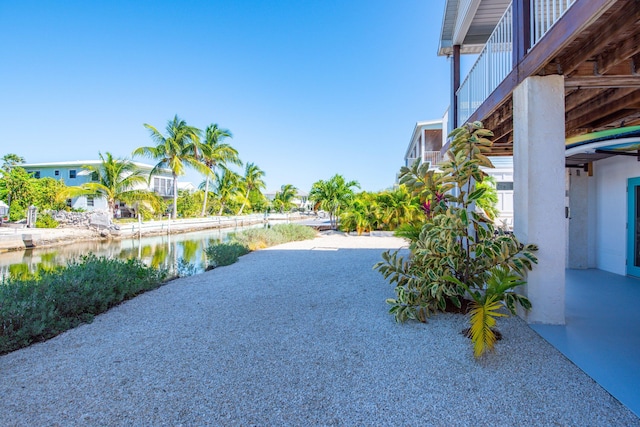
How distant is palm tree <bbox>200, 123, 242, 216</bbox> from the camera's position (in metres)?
29.8

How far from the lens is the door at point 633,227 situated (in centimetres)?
584

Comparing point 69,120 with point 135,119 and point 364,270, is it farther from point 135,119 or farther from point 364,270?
point 364,270

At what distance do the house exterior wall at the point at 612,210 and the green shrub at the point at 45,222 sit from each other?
94.3ft

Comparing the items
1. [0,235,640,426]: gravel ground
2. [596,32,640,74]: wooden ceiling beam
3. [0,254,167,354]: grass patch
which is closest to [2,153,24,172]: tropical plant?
[0,254,167,354]: grass patch

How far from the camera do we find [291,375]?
110 inches

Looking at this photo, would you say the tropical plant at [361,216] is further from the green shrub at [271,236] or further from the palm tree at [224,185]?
the palm tree at [224,185]

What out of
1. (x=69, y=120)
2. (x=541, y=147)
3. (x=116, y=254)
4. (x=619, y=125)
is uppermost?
(x=69, y=120)

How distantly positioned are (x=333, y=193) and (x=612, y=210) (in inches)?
522

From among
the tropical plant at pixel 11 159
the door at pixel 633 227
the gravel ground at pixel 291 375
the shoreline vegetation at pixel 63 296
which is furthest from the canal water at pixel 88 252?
the tropical plant at pixel 11 159

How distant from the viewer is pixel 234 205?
124 ft

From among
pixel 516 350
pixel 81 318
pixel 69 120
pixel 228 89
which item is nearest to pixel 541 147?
pixel 516 350

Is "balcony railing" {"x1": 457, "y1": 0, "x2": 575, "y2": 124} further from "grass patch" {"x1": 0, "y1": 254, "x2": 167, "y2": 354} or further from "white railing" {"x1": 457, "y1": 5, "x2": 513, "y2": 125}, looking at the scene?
"grass patch" {"x1": 0, "y1": 254, "x2": 167, "y2": 354}

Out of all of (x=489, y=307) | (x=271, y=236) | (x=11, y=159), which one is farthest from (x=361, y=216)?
(x=11, y=159)

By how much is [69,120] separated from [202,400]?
974 inches
